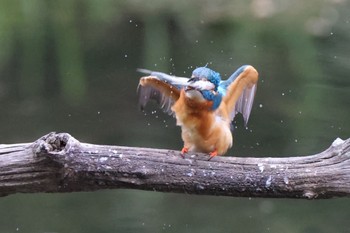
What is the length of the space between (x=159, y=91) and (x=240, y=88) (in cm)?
17

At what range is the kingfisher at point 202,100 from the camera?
133cm

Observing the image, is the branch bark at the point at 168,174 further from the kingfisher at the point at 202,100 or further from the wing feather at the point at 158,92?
the wing feather at the point at 158,92

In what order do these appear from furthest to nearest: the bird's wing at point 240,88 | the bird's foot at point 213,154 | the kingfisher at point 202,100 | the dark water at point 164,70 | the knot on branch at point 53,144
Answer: the dark water at point 164,70, the bird's wing at point 240,88, the kingfisher at point 202,100, the bird's foot at point 213,154, the knot on branch at point 53,144

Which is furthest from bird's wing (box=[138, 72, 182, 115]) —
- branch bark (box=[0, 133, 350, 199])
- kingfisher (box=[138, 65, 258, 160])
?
branch bark (box=[0, 133, 350, 199])

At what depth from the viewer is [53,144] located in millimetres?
1108

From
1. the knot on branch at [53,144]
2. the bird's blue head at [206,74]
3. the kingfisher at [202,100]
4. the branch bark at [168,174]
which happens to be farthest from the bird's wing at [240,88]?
the knot on branch at [53,144]

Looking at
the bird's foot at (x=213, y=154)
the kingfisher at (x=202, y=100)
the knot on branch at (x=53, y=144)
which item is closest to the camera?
the knot on branch at (x=53, y=144)

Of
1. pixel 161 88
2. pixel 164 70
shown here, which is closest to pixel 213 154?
pixel 161 88

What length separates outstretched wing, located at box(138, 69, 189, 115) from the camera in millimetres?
1412

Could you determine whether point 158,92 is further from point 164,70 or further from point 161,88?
point 164,70

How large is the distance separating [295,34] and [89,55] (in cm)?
52

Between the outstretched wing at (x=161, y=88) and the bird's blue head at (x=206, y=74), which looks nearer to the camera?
the bird's blue head at (x=206, y=74)

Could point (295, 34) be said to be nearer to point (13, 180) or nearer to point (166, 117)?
point (166, 117)

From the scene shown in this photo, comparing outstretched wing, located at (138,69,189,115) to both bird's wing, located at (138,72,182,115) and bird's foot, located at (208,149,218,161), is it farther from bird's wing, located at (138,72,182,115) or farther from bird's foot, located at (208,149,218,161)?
bird's foot, located at (208,149,218,161)
